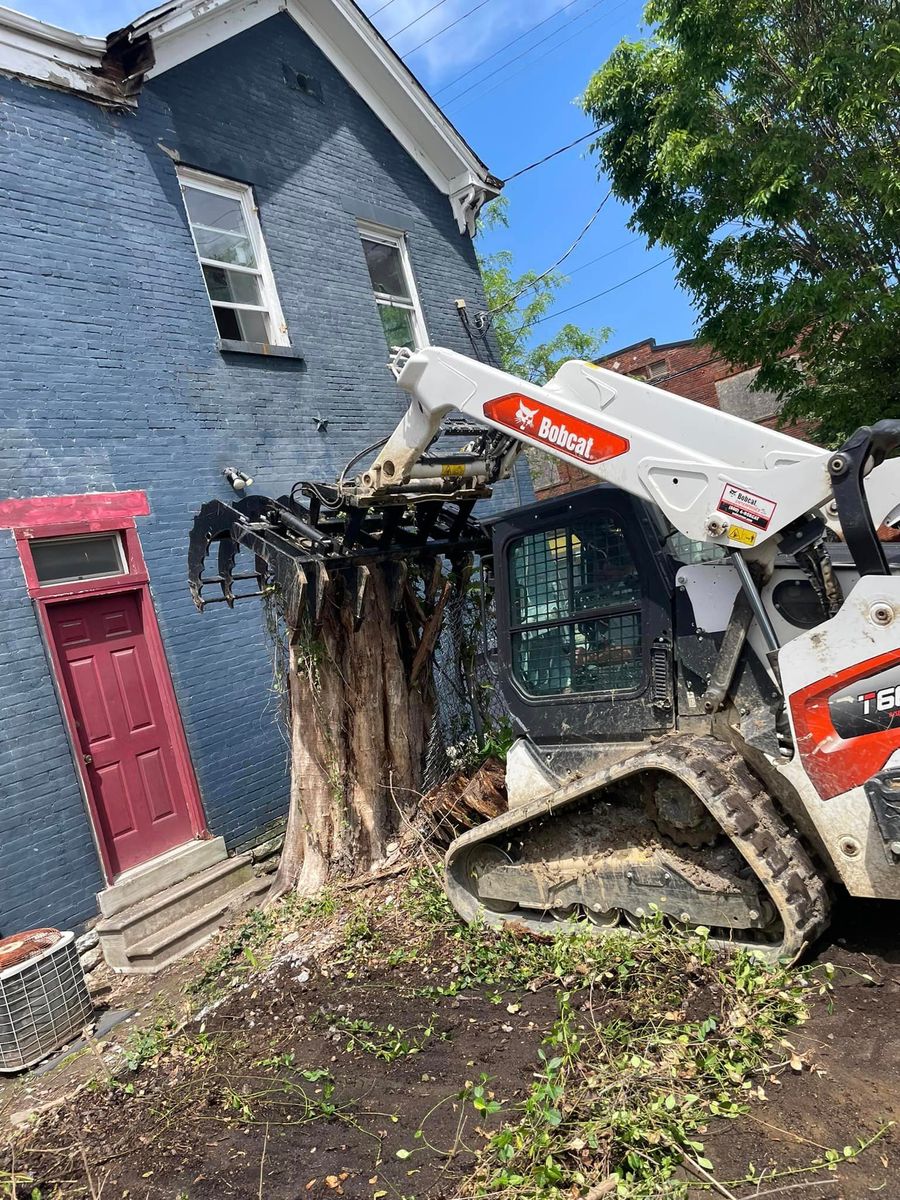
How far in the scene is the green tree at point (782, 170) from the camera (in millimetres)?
8281

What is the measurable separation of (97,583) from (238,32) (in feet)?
20.6

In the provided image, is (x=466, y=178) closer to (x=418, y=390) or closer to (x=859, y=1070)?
(x=418, y=390)

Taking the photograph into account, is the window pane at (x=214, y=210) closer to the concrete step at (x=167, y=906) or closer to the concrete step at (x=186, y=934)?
the concrete step at (x=167, y=906)

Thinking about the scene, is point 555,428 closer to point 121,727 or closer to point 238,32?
point 121,727

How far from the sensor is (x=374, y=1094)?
349 centimetres

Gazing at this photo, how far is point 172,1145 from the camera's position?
3445 mm

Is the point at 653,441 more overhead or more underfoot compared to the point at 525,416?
more underfoot

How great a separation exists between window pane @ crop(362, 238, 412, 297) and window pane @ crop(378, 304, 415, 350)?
206 mm

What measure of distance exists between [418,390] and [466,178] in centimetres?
801

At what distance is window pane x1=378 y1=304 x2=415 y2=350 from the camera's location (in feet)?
33.4

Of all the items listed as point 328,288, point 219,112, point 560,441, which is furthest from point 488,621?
point 219,112

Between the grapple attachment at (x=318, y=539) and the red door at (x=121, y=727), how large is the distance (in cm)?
157

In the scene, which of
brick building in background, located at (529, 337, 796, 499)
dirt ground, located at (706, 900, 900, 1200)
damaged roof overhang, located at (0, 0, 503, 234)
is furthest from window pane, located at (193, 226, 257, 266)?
brick building in background, located at (529, 337, 796, 499)

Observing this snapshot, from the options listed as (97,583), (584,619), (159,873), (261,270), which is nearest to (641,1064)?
(584,619)
